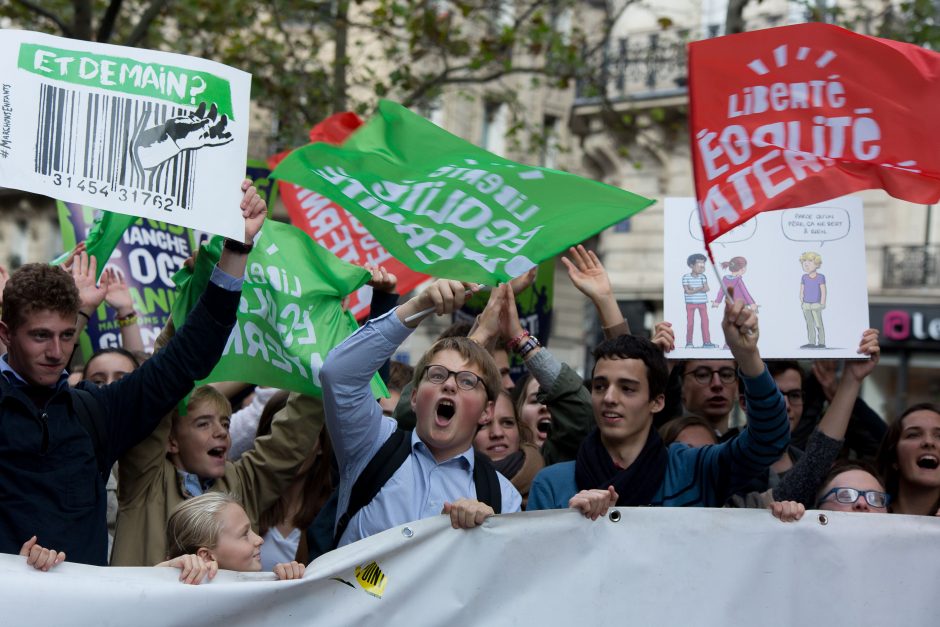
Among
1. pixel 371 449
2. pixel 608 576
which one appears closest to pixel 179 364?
pixel 371 449

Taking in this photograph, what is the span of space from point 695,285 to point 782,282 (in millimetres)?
330

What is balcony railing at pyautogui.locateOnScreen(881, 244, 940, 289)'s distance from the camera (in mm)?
20391

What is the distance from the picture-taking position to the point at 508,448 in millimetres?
5344

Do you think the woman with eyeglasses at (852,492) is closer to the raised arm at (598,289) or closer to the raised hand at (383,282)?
the raised arm at (598,289)

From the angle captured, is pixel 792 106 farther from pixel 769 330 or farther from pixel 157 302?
pixel 157 302

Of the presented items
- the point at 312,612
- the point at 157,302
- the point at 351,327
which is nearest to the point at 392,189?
the point at 351,327

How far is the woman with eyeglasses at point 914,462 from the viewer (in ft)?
15.7

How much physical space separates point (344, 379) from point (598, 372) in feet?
3.10

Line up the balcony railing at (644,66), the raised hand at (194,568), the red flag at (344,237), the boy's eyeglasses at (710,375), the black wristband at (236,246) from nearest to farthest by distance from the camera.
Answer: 1. the raised hand at (194,568)
2. the black wristband at (236,246)
3. the boy's eyeglasses at (710,375)
4. the red flag at (344,237)
5. the balcony railing at (644,66)

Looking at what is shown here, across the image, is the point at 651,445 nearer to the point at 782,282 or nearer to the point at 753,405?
the point at 753,405

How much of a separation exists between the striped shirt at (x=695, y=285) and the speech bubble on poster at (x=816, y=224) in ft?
1.17

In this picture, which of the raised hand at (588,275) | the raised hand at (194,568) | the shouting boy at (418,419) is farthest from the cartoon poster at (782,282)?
the raised hand at (194,568)

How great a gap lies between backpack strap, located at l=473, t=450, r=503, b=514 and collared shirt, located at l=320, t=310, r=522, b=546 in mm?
27

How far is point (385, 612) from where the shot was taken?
3.73 metres
